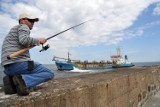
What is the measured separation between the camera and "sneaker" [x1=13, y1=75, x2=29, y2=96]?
331 centimetres

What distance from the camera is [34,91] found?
361 cm

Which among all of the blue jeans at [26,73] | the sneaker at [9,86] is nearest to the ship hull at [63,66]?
the blue jeans at [26,73]

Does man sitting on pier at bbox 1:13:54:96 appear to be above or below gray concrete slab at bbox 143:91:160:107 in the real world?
above

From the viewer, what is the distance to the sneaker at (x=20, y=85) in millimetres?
3309

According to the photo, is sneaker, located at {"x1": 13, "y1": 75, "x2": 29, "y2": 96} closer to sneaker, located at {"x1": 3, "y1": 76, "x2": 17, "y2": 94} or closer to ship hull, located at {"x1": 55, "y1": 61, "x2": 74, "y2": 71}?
sneaker, located at {"x1": 3, "y1": 76, "x2": 17, "y2": 94}

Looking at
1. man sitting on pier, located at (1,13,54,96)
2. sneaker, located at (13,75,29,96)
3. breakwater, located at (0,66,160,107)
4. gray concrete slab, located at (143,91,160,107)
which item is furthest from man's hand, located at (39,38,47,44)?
gray concrete slab, located at (143,91,160,107)

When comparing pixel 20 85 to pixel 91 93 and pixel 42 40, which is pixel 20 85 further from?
pixel 91 93

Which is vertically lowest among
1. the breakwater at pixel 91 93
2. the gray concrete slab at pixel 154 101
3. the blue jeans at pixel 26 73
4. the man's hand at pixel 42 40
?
the gray concrete slab at pixel 154 101

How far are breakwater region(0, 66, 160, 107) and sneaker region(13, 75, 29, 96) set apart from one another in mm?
82

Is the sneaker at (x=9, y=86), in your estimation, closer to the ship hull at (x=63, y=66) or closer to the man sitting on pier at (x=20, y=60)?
the man sitting on pier at (x=20, y=60)

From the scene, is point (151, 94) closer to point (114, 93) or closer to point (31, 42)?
point (114, 93)

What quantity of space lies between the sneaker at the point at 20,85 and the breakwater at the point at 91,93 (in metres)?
0.08

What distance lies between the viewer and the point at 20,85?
131 inches

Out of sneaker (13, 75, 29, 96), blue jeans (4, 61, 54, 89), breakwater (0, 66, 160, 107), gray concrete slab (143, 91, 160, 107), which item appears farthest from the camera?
gray concrete slab (143, 91, 160, 107)
